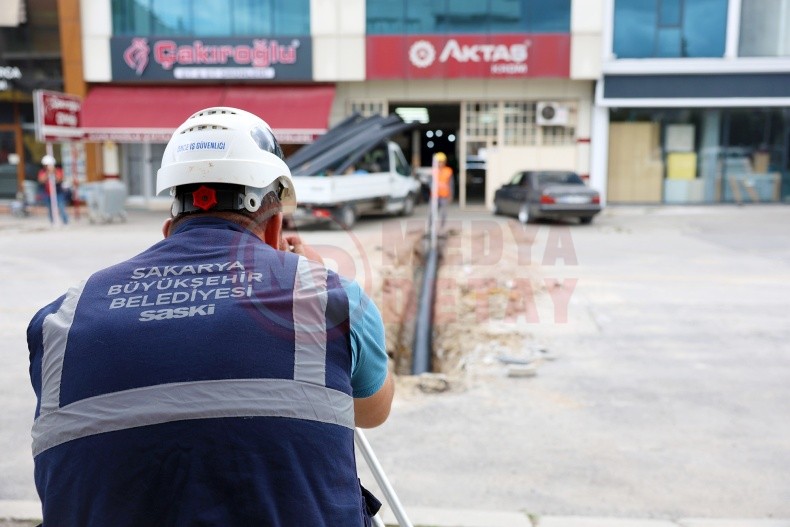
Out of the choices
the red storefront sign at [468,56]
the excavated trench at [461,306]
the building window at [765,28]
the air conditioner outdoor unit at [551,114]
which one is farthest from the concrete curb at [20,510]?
the building window at [765,28]

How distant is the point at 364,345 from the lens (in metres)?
1.77

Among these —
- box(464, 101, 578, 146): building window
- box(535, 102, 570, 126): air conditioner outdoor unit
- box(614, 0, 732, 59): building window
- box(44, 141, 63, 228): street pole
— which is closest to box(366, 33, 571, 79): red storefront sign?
box(535, 102, 570, 126): air conditioner outdoor unit

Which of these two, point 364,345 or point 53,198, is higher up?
point 364,345

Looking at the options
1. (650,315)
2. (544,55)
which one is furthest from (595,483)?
(544,55)

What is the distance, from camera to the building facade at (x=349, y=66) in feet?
72.5

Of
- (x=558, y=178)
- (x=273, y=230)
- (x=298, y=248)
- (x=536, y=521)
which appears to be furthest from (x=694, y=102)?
(x=273, y=230)

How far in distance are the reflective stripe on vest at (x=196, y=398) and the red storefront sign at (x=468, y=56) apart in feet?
70.2

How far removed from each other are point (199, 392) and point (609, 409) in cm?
447

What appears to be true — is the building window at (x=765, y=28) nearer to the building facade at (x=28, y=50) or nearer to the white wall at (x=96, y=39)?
the white wall at (x=96, y=39)

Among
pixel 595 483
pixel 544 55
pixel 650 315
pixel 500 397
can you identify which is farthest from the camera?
pixel 544 55

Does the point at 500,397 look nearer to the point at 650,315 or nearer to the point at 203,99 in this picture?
the point at 650,315

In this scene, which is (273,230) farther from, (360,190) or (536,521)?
(360,190)

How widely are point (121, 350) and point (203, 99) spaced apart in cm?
2249

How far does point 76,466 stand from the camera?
1563 mm
